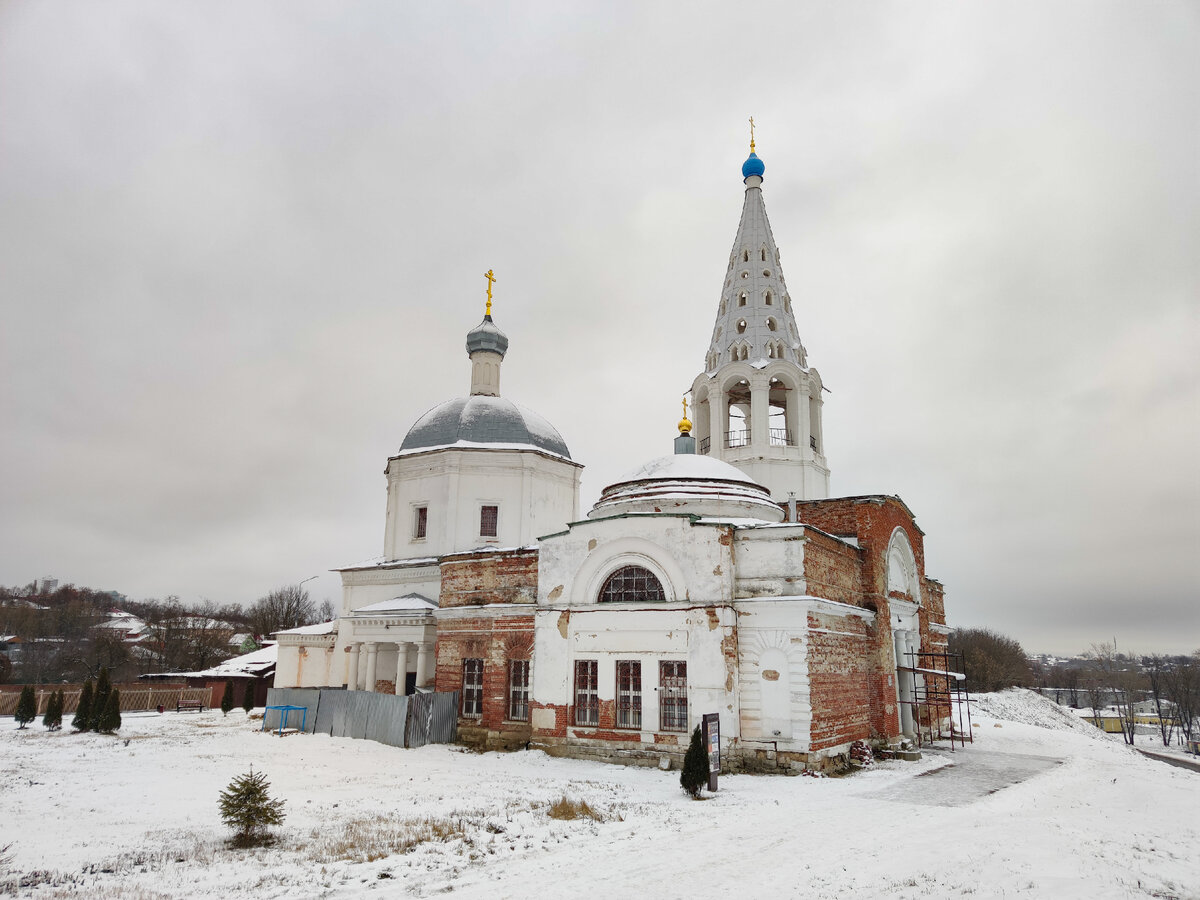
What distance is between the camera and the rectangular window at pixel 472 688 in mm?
21542

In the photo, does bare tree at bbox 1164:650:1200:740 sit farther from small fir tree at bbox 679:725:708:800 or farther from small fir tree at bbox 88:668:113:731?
small fir tree at bbox 88:668:113:731

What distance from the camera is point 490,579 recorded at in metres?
21.9

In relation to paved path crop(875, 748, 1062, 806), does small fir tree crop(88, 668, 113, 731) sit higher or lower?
higher

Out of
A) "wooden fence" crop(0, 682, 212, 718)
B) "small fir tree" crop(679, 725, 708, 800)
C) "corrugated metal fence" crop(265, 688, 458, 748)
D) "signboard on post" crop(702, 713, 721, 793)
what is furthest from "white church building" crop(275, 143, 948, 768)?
"wooden fence" crop(0, 682, 212, 718)

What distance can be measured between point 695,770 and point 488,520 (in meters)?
16.4

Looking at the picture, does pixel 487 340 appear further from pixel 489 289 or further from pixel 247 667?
pixel 247 667

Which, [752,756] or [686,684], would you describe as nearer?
[752,756]

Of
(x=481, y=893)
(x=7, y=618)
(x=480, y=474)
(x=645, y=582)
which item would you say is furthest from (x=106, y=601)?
(x=481, y=893)

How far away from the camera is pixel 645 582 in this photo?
1927 cm

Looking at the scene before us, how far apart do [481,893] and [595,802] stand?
540 cm

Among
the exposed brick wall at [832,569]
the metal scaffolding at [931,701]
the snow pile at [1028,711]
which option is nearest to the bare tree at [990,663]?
the snow pile at [1028,711]

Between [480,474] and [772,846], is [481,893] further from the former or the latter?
[480,474]

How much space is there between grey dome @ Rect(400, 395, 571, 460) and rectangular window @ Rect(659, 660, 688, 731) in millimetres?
13659

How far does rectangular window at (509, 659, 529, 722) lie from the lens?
68.0 feet
